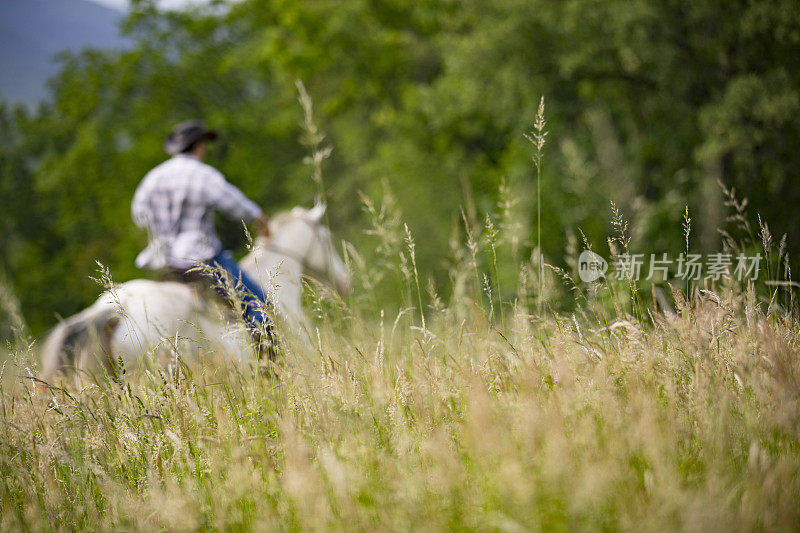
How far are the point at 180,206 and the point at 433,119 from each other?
12.6 metres

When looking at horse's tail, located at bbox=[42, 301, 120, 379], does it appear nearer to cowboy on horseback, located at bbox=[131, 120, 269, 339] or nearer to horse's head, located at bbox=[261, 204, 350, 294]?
cowboy on horseback, located at bbox=[131, 120, 269, 339]

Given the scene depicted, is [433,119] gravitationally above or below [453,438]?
above

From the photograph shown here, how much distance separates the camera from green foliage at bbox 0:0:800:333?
11.0 m

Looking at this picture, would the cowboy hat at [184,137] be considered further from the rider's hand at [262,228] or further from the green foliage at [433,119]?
the green foliage at [433,119]

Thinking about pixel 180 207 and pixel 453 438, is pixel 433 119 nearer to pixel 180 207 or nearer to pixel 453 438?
pixel 180 207

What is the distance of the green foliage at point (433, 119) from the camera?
11.0 meters

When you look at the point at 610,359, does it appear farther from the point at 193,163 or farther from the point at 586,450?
the point at 193,163

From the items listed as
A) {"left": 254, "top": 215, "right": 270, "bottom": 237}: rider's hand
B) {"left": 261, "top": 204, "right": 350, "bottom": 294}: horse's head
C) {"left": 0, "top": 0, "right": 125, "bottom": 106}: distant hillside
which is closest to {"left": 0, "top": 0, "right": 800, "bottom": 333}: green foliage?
{"left": 261, "top": 204, "right": 350, "bottom": 294}: horse's head

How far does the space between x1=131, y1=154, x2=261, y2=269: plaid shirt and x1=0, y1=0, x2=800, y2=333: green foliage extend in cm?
192

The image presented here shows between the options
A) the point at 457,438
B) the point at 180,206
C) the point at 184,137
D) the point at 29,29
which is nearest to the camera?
the point at 457,438

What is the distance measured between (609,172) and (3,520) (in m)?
14.2

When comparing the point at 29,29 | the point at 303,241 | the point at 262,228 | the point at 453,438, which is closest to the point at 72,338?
the point at 262,228

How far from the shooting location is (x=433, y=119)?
54.8ft

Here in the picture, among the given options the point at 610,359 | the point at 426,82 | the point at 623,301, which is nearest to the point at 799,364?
the point at 610,359
